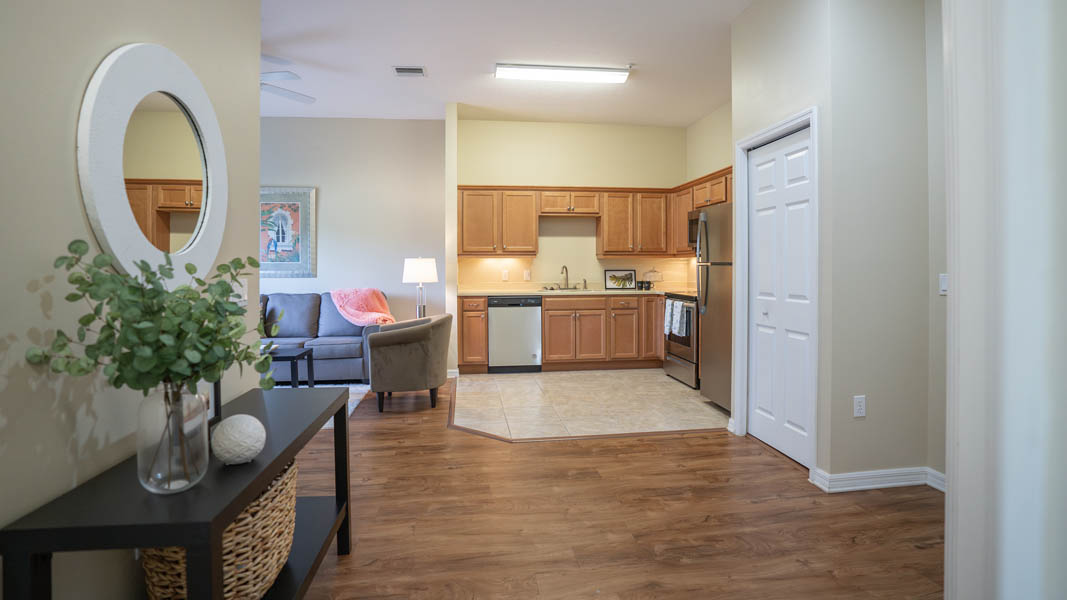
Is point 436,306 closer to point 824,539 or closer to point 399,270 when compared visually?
point 399,270

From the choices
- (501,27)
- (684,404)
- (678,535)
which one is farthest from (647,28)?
(678,535)

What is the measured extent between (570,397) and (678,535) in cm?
255

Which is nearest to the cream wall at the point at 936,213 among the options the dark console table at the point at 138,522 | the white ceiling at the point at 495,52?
the white ceiling at the point at 495,52

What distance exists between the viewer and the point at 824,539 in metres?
2.19

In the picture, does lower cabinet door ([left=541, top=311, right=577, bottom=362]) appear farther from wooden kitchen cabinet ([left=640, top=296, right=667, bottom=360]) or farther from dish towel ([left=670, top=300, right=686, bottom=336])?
dish towel ([left=670, top=300, right=686, bottom=336])

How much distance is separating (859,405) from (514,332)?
370 centimetres

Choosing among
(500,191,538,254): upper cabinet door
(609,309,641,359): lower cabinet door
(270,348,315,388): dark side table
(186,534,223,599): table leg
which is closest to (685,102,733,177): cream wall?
(609,309,641,359): lower cabinet door

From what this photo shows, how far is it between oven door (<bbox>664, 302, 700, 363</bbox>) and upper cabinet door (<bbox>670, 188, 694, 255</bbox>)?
1.08 m

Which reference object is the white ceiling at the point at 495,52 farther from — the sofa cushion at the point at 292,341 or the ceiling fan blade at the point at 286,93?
the sofa cushion at the point at 292,341

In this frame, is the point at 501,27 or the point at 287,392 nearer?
the point at 287,392

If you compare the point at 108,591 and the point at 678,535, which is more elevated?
the point at 108,591

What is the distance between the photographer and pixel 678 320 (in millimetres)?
5254

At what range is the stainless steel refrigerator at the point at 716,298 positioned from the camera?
12.9 ft

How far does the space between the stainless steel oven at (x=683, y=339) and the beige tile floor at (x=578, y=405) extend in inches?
5.1
